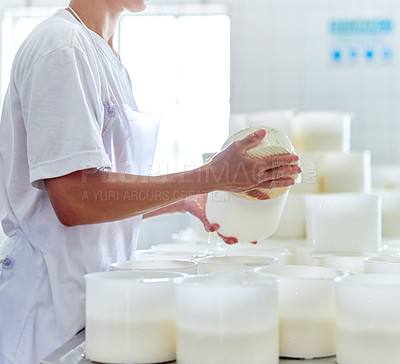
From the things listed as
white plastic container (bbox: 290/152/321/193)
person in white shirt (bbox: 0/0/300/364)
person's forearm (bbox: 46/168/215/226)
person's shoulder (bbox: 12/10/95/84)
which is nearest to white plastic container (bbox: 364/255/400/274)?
person in white shirt (bbox: 0/0/300/364)

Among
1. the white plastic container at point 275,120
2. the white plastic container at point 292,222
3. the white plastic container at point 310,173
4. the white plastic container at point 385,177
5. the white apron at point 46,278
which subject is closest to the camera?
the white apron at point 46,278

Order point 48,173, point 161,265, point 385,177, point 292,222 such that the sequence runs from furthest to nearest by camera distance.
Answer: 1. point 385,177
2. point 292,222
3. point 161,265
4. point 48,173

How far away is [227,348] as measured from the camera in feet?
2.57

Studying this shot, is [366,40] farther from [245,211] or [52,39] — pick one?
[52,39]

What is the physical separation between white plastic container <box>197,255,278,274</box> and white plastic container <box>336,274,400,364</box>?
27 cm

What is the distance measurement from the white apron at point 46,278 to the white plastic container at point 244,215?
248 mm

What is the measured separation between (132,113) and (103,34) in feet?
0.71

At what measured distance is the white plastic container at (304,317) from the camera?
0.88m

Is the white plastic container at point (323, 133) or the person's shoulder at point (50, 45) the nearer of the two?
the person's shoulder at point (50, 45)

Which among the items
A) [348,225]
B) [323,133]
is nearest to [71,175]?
[348,225]

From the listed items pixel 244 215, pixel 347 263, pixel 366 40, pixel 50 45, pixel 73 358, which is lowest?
pixel 73 358

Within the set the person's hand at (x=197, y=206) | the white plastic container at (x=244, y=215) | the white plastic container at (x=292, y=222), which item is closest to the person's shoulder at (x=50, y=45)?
the white plastic container at (x=244, y=215)

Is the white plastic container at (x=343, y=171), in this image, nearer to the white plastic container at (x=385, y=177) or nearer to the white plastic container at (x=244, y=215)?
the white plastic container at (x=385, y=177)

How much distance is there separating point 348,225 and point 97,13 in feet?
2.98
